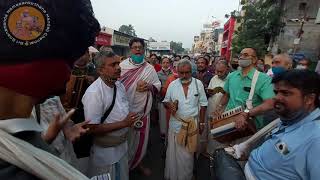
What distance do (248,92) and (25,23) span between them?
11.2ft

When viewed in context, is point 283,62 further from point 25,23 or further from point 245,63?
point 25,23

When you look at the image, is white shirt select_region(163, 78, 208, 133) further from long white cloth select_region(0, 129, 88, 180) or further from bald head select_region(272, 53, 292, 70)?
long white cloth select_region(0, 129, 88, 180)

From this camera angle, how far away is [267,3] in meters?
18.8

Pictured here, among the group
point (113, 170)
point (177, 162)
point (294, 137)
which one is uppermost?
point (294, 137)

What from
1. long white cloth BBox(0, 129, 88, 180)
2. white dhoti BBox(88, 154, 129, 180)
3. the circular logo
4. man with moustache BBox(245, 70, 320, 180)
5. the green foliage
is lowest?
white dhoti BBox(88, 154, 129, 180)

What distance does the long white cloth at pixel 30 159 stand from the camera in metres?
0.71

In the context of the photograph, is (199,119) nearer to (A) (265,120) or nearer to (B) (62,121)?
(A) (265,120)

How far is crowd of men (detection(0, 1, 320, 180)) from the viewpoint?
2.51ft

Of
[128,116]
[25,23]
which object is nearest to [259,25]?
[128,116]

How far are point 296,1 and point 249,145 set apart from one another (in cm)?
1913

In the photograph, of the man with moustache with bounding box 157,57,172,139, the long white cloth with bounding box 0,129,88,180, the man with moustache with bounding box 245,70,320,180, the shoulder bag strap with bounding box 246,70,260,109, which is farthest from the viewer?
the man with moustache with bounding box 157,57,172,139

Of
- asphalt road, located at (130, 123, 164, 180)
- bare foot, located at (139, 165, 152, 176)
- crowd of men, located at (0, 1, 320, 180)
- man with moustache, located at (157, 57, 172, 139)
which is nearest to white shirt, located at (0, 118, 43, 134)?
crowd of men, located at (0, 1, 320, 180)

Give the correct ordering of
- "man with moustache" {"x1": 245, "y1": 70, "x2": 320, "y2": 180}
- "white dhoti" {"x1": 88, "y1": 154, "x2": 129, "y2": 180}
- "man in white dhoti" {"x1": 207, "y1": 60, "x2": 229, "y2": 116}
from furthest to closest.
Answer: "man in white dhoti" {"x1": 207, "y1": 60, "x2": 229, "y2": 116}
"white dhoti" {"x1": 88, "y1": 154, "x2": 129, "y2": 180}
"man with moustache" {"x1": 245, "y1": 70, "x2": 320, "y2": 180}

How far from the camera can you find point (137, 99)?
468 cm
